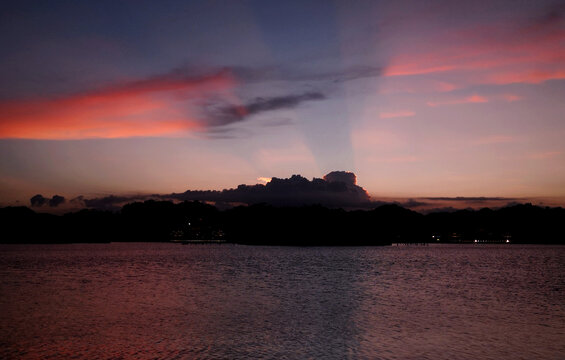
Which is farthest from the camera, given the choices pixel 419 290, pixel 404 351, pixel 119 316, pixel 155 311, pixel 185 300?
pixel 419 290

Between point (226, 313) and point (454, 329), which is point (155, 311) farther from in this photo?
point (454, 329)

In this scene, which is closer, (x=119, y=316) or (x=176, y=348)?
(x=176, y=348)

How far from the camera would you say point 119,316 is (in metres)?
47.1

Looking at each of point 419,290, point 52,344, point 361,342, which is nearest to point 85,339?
point 52,344

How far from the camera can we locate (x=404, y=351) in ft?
107

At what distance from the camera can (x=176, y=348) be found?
110 feet

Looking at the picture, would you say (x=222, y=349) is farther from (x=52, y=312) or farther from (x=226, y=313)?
(x=52, y=312)

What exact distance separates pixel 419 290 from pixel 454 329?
1308 inches

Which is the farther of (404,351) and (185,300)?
(185,300)

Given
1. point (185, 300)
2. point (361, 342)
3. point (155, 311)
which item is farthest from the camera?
point (185, 300)

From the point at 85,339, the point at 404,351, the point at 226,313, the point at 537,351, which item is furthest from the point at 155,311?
the point at 537,351

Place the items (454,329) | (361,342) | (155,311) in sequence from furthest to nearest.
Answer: (155,311)
(454,329)
(361,342)

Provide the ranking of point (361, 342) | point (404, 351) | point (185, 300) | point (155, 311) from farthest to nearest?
1. point (185, 300)
2. point (155, 311)
3. point (361, 342)
4. point (404, 351)

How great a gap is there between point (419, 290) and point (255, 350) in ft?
153
